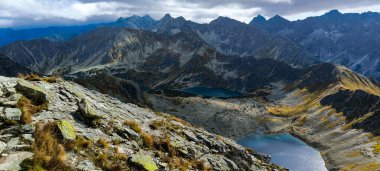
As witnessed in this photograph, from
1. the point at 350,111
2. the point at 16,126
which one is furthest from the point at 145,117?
the point at 350,111

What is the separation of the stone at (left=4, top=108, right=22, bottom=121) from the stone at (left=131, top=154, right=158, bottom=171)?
7.86 metres

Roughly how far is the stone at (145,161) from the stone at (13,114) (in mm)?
7859

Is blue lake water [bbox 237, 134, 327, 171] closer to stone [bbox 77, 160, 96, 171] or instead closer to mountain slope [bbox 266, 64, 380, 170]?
mountain slope [bbox 266, 64, 380, 170]

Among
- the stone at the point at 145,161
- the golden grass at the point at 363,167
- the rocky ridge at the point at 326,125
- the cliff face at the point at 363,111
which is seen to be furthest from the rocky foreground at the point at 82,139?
the cliff face at the point at 363,111

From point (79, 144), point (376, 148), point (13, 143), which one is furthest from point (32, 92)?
point (376, 148)

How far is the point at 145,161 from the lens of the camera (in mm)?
25922

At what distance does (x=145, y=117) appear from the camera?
143 feet

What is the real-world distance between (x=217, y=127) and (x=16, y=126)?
148524mm

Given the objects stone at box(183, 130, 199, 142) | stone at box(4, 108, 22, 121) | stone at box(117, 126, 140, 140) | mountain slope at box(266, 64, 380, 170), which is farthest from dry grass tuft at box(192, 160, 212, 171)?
mountain slope at box(266, 64, 380, 170)

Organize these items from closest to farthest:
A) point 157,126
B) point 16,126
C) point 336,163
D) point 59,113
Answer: point 16,126 < point 59,113 < point 157,126 < point 336,163

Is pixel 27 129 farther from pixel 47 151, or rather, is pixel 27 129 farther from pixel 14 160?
pixel 14 160

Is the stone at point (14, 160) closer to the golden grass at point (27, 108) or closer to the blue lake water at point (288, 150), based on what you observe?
the golden grass at point (27, 108)

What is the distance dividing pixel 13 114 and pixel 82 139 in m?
4.65

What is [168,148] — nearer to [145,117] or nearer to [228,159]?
[228,159]
